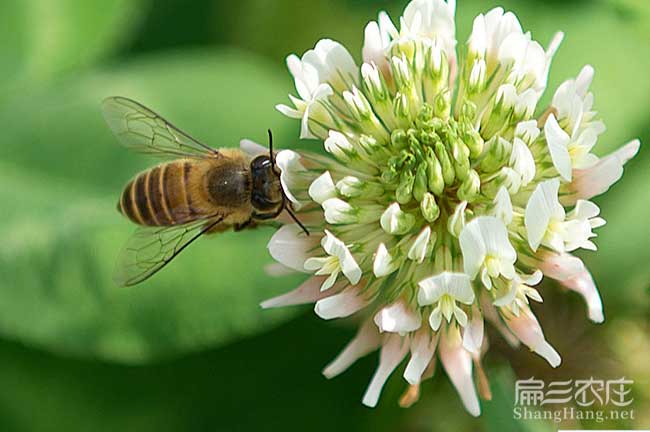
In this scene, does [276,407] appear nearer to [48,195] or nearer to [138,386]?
[138,386]

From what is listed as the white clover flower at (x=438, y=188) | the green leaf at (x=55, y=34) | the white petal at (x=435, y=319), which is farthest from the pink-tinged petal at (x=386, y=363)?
the green leaf at (x=55, y=34)

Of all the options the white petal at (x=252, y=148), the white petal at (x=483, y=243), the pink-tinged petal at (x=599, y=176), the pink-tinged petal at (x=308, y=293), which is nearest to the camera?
the white petal at (x=483, y=243)

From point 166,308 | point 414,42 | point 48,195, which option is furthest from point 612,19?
point 48,195

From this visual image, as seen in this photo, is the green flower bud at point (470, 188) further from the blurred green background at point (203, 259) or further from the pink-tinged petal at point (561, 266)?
the blurred green background at point (203, 259)

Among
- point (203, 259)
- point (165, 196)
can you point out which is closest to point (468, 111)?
point (165, 196)

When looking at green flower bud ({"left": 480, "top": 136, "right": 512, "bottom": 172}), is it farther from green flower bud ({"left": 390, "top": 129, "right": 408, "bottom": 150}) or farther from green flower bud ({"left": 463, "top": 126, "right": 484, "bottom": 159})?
green flower bud ({"left": 390, "top": 129, "right": 408, "bottom": 150})
